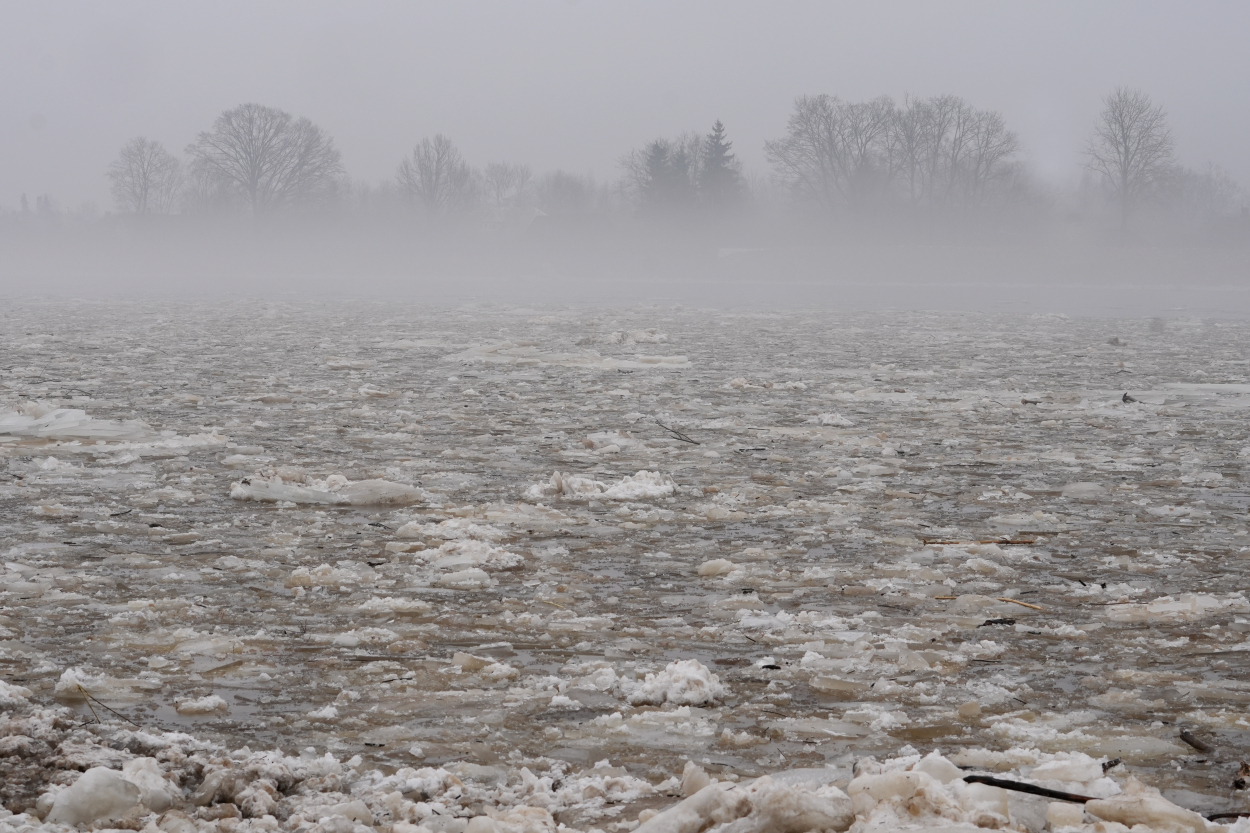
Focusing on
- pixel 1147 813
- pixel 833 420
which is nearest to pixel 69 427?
pixel 833 420

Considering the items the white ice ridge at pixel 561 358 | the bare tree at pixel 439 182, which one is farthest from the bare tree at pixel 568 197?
the white ice ridge at pixel 561 358

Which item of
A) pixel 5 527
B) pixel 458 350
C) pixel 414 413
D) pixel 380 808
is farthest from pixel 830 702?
pixel 458 350

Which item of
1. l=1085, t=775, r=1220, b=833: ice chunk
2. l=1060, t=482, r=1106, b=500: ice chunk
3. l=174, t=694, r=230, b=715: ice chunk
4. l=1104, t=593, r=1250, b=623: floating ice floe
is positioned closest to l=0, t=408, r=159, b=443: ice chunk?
l=174, t=694, r=230, b=715: ice chunk

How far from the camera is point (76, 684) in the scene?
9.08ft

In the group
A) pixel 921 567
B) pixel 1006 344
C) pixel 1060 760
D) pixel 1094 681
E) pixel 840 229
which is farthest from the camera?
pixel 840 229

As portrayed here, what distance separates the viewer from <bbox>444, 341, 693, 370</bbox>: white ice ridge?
38.8 ft

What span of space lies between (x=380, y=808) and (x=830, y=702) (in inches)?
48.6

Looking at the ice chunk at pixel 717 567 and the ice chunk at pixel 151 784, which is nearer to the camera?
the ice chunk at pixel 151 784

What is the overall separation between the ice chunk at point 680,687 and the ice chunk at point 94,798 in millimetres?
1241

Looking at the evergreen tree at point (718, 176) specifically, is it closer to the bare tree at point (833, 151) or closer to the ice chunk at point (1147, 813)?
the bare tree at point (833, 151)

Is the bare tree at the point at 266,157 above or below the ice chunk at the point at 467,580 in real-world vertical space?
above

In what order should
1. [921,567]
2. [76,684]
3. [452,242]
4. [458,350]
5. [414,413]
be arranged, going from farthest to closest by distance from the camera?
1. [452,242]
2. [458,350]
3. [414,413]
4. [921,567]
5. [76,684]

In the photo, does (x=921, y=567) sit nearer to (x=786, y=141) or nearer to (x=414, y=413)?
(x=414, y=413)

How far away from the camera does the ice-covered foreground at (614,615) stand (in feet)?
7.39
